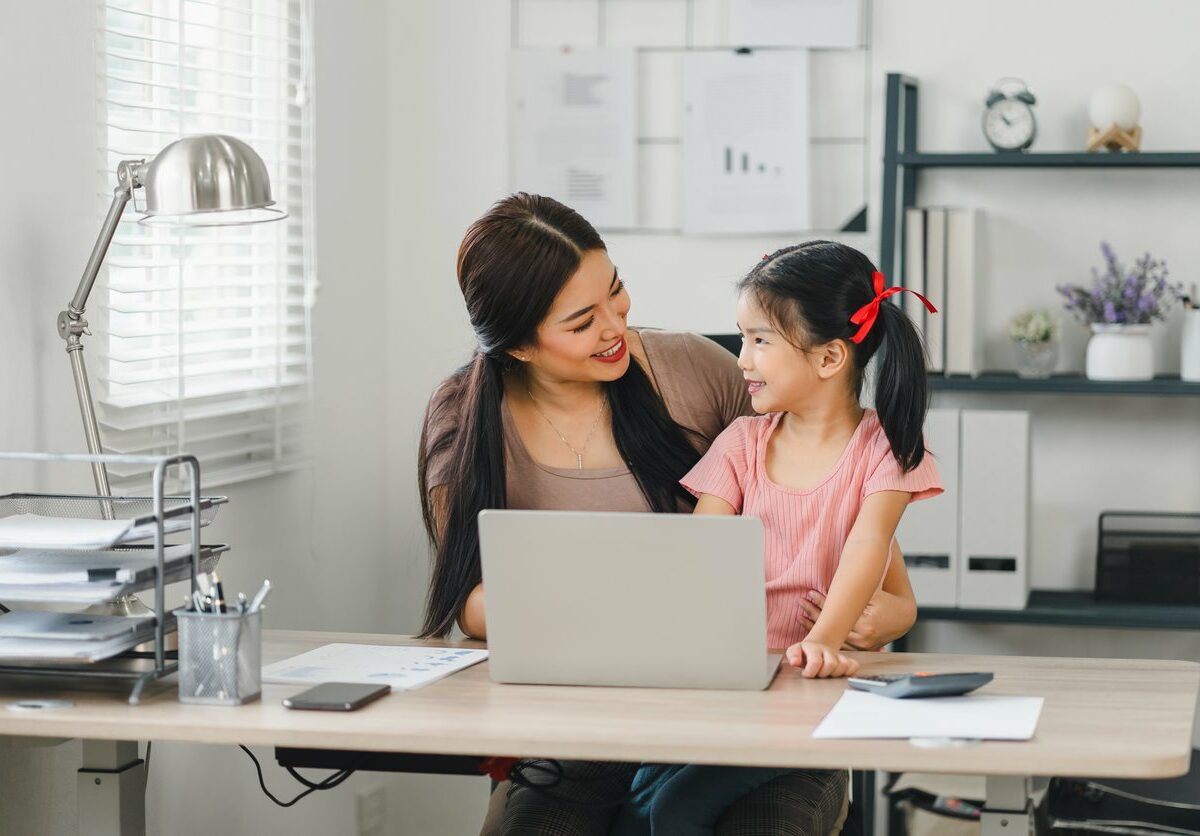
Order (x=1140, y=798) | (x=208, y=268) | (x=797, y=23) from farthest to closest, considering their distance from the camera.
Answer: (x=797, y=23)
(x=1140, y=798)
(x=208, y=268)

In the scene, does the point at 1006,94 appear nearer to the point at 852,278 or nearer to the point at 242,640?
the point at 852,278

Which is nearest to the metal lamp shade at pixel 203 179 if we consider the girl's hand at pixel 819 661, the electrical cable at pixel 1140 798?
the girl's hand at pixel 819 661

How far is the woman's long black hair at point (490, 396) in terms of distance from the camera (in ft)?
6.18

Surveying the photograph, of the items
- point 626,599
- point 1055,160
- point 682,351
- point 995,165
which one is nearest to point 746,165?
point 995,165

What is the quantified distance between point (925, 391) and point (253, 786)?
1412mm

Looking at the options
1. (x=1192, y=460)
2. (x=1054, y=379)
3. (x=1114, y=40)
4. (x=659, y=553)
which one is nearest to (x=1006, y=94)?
(x=1114, y=40)

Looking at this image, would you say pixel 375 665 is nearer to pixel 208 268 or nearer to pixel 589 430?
pixel 589 430

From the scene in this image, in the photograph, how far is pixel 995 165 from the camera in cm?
273

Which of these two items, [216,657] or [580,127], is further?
[580,127]

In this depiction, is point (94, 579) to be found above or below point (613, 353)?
below

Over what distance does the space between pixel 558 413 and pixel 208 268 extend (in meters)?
0.69

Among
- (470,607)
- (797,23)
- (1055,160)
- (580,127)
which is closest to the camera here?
(470,607)

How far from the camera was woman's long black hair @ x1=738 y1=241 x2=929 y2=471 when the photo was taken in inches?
69.4

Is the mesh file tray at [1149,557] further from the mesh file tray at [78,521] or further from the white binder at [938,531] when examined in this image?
the mesh file tray at [78,521]
